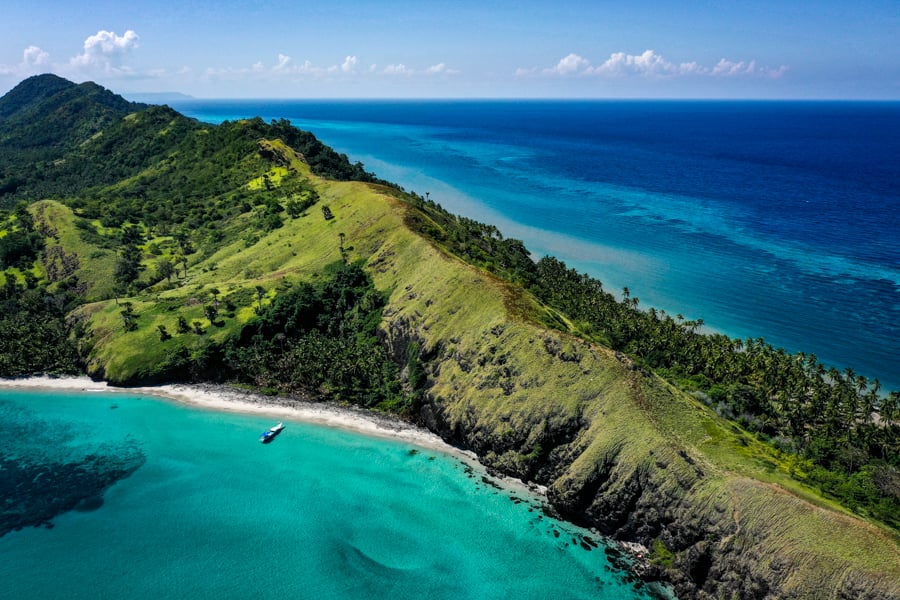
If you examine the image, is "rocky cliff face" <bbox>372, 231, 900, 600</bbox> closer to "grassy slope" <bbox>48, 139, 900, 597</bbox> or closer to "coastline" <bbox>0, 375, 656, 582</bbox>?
"grassy slope" <bbox>48, 139, 900, 597</bbox>

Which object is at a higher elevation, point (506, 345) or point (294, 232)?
point (294, 232)

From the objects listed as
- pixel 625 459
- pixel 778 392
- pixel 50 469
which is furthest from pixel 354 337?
pixel 778 392

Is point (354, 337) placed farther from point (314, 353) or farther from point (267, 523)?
point (267, 523)

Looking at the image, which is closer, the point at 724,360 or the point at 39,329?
the point at 724,360

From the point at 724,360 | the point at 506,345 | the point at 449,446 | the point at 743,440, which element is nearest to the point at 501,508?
the point at 449,446

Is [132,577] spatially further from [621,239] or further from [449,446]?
[621,239]

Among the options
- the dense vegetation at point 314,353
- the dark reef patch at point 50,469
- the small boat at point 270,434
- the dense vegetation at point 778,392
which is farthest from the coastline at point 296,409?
the dense vegetation at point 778,392

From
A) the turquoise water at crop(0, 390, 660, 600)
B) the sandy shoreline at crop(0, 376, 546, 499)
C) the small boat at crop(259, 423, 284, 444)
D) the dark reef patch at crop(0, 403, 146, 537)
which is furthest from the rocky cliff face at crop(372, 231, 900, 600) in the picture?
the dark reef patch at crop(0, 403, 146, 537)
